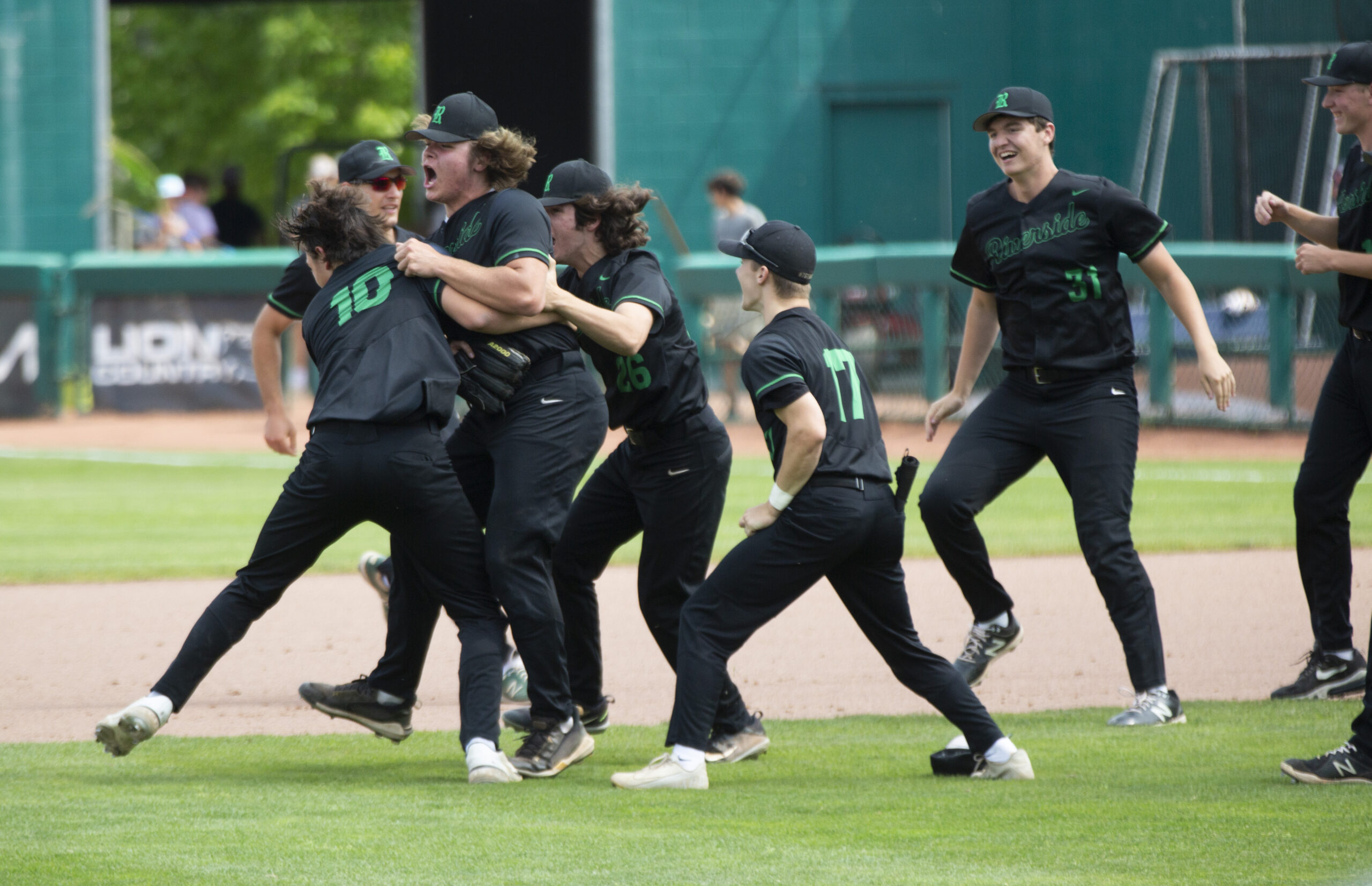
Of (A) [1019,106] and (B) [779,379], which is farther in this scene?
(A) [1019,106]

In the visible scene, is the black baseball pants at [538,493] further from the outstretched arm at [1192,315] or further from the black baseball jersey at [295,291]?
the outstretched arm at [1192,315]

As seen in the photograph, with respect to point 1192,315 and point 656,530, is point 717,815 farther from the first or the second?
point 1192,315

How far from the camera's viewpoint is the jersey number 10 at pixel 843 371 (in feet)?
15.7

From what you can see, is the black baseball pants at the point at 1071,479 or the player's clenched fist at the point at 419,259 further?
the black baseball pants at the point at 1071,479

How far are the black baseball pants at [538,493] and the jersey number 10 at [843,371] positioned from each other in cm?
83

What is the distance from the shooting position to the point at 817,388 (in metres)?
4.75

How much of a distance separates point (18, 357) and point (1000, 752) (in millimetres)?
14914

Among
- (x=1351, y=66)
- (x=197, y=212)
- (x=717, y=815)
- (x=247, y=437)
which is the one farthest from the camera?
(x=197, y=212)

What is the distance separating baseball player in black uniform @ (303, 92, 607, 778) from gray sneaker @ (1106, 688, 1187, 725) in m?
1.83

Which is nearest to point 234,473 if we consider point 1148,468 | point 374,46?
point 1148,468

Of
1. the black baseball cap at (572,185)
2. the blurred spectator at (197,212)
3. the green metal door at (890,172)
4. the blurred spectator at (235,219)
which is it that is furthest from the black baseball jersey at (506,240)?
the green metal door at (890,172)

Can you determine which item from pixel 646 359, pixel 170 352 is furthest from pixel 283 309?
pixel 170 352

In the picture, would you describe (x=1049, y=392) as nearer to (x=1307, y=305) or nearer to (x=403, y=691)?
(x=403, y=691)

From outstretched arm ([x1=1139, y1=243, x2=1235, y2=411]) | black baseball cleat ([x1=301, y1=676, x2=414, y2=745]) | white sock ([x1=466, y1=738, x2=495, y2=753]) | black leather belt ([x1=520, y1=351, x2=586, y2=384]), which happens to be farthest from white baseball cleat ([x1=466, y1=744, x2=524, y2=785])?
outstretched arm ([x1=1139, y1=243, x2=1235, y2=411])
